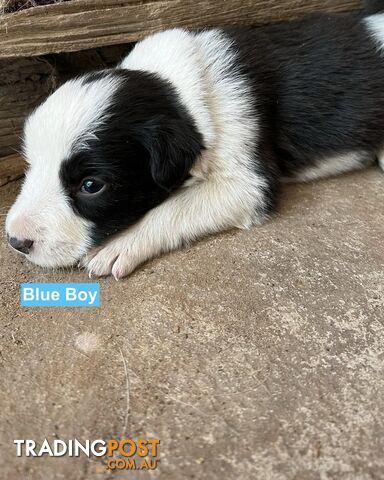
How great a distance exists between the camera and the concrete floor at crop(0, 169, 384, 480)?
2.28 m

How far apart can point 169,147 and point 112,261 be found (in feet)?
2.48

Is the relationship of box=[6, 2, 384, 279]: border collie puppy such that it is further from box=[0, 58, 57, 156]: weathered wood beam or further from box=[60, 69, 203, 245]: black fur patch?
box=[0, 58, 57, 156]: weathered wood beam

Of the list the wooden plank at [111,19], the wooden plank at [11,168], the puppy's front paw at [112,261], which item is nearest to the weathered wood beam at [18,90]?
the wooden plank at [11,168]

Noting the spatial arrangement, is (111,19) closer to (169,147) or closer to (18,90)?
(18,90)

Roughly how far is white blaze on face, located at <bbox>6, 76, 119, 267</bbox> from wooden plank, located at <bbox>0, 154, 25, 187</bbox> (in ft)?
3.10

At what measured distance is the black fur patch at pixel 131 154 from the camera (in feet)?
9.96

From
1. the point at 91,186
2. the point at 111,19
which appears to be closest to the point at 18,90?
the point at 111,19

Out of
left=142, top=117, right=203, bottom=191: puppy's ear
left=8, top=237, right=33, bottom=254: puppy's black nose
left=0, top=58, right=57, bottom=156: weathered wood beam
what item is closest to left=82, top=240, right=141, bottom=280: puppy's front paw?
left=8, top=237, right=33, bottom=254: puppy's black nose

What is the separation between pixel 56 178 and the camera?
3082mm

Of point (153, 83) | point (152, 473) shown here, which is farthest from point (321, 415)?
point (153, 83)

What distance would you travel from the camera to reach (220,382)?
102 inches

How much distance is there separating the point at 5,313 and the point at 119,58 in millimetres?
2219

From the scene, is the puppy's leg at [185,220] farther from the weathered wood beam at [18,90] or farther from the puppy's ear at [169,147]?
the weathered wood beam at [18,90]

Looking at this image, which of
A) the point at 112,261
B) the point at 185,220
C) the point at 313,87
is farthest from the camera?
the point at 313,87
